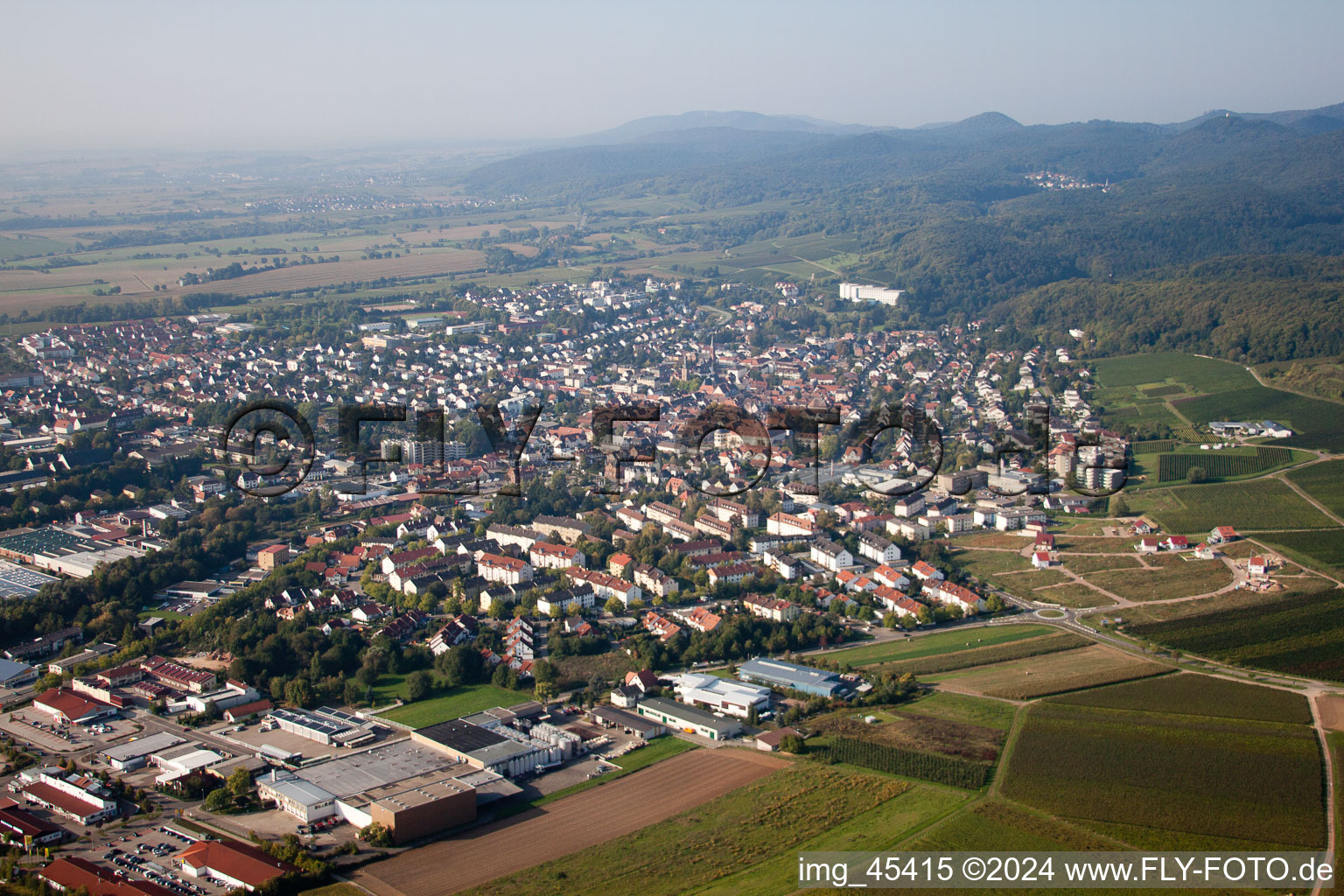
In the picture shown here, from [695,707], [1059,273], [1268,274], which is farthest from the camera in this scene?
[1059,273]

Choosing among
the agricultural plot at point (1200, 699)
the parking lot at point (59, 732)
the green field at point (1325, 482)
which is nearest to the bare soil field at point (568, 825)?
the agricultural plot at point (1200, 699)

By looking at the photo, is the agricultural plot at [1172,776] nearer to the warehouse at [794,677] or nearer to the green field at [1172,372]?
the warehouse at [794,677]

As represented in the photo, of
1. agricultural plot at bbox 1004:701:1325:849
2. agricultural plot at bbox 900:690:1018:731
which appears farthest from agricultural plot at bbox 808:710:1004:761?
agricultural plot at bbox 1004:701:1325:849

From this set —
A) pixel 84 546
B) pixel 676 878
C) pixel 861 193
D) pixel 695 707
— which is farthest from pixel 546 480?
pixel 861 193

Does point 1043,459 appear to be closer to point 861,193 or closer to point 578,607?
point 578,607

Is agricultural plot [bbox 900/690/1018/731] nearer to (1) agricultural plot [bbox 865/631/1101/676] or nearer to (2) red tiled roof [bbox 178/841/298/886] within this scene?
(1) agricultural plot [bbox 865/631/1101/676]
